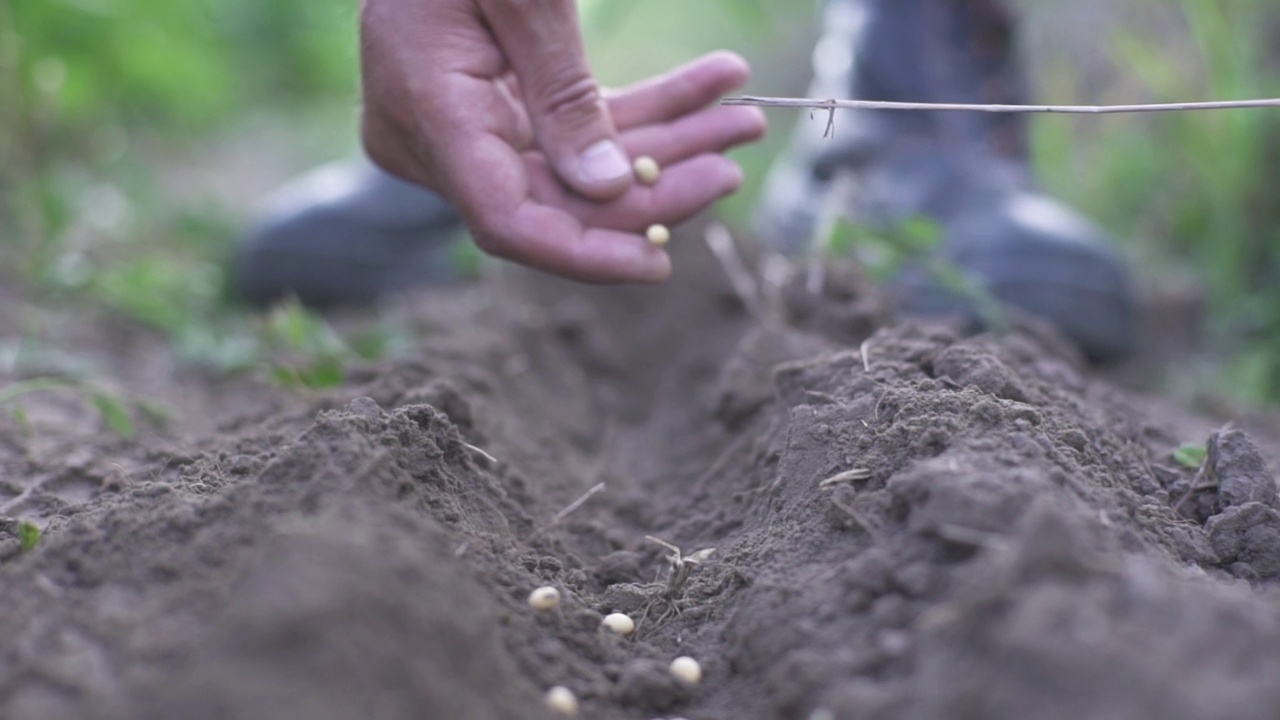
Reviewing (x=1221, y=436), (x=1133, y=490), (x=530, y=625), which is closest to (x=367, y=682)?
A: (x=530, y=625)

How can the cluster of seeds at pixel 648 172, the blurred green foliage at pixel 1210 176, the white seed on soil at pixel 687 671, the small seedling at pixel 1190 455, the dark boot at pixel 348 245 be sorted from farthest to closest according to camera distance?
1. the dark boot at pixel 348 245
2. the blurred green foliage at pixel 1210 176
3. the cluster of seeds at pixel 648 172
4. the small seedling at pixel 1190 455
5. the white seed on soil at pixel 687 671

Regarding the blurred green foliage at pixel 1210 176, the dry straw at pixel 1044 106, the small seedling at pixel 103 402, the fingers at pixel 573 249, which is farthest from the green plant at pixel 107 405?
the blurred green foliage at pixel 1210 176

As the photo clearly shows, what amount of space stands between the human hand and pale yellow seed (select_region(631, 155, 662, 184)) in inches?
0.6

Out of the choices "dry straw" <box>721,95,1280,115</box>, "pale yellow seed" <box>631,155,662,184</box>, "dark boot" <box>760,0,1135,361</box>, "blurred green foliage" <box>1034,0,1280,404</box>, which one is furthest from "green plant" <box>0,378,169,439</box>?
"blurred green foliage" <box>1034,0,1280,404</box>

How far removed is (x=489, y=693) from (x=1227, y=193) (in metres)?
2.92

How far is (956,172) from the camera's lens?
318 centimetres

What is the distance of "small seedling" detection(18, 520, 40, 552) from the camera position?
1371 millimetres

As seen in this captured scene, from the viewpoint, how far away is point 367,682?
2.95 feet

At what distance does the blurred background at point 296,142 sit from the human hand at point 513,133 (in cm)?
40

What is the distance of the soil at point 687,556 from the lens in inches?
35.6

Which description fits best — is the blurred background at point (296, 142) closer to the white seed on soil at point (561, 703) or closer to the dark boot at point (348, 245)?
the dark boot at point (348, 245)

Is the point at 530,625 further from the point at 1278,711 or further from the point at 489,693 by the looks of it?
the point at 1278,711

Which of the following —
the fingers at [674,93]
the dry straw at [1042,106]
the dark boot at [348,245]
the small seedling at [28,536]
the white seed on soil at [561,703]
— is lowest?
the dark boot at [348,245]

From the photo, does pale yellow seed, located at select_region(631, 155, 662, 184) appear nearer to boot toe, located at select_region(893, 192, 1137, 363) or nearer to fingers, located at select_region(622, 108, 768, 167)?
fingers, located at select_region(622, 108, 768, 167)
